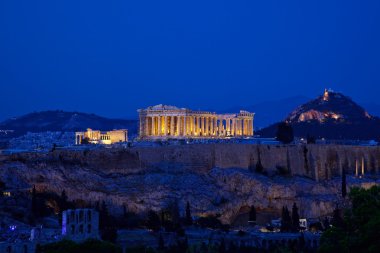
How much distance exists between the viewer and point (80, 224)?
45062 millimetres

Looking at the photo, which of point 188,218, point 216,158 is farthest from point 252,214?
point 216,158

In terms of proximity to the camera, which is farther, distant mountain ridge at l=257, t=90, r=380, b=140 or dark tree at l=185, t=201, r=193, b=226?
distant mountain ridge at l=257, t=90, r=380, b=140

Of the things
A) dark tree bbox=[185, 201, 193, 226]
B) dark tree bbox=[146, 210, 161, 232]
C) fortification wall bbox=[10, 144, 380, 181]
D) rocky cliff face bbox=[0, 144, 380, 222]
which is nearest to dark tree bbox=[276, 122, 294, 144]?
fortification wall bbox=[10, 144, 380, 181]

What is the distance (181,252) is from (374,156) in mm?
42787

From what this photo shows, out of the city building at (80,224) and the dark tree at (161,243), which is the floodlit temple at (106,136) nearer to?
the dark tree at (161,243)

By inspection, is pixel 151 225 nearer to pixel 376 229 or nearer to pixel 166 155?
pixel 166 155

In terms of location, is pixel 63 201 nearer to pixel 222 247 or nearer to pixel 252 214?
pixel 222 247

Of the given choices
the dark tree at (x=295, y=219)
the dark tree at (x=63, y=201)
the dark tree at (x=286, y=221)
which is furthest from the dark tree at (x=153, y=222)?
the dark tree at (x=295, y=219)

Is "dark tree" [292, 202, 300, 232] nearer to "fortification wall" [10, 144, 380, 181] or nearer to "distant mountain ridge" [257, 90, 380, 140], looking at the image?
"fortification wall" [10, 144, 380, 181]

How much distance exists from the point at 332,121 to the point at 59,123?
4362 cm

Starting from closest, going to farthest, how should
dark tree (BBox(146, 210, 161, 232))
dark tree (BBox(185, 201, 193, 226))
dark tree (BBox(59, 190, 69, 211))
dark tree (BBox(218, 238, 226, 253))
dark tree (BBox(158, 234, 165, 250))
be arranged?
dark tree (BBox(218, 238, 226, 253))
dark tree (BBox(158, 234, 165, 250))
dark tree (BBox(146, 210, 161, 232))
dark tree (BBox(59, 190, 69, 211))
dark tree (BBox(185, 201, 193, 226))

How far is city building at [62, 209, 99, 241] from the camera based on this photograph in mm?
43656

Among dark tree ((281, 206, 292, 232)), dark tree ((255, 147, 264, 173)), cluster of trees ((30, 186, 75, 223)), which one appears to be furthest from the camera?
dark tree ((255, 147, 264, 173))

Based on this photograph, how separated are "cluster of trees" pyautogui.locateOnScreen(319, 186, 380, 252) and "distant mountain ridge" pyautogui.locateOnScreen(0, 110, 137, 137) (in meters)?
97.4
